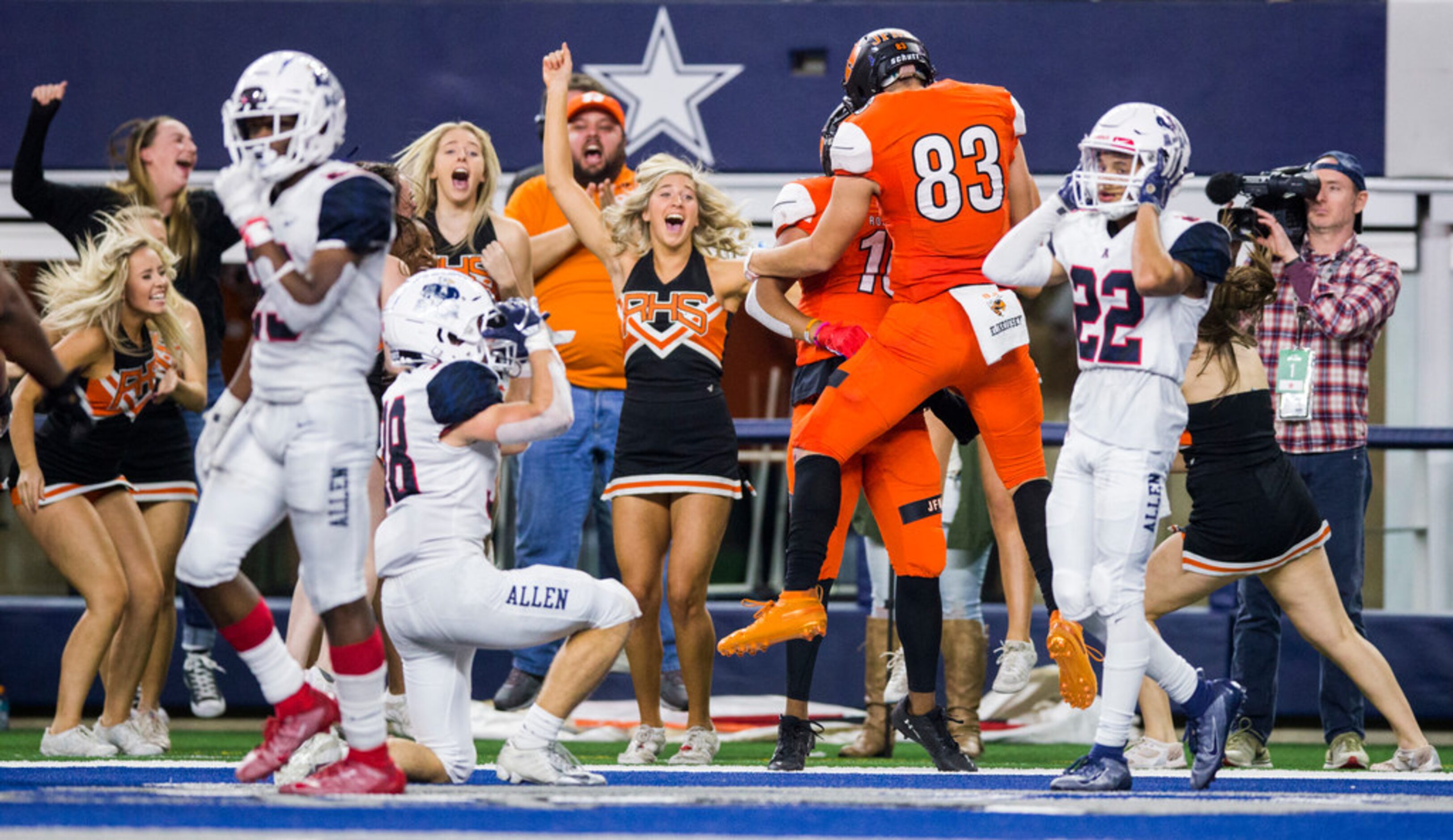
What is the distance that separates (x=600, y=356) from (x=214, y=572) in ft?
9.19

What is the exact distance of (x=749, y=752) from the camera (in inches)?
259

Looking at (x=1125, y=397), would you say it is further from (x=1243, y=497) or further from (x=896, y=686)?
(x=896, y=686)

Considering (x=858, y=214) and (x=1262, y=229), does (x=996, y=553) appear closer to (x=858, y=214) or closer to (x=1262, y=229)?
(x=1262, y=229)

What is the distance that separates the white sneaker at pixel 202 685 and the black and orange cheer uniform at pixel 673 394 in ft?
7.92

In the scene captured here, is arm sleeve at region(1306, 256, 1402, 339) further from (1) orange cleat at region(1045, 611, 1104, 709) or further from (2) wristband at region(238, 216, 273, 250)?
(2) wristband at region(238, 216, 273, 250)

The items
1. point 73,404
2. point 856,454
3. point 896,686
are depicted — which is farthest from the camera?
point 896,686

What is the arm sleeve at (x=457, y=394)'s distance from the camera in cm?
454

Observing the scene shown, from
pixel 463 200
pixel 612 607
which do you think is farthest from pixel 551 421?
pixel 463 200

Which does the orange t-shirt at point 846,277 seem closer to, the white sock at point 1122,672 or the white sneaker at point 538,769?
the white sock at point 1122,672

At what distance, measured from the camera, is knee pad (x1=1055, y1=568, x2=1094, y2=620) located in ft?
15.2

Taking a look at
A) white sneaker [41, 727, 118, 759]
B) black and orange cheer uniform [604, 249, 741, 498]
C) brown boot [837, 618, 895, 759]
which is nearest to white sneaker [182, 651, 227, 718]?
white sneaker [41, 727, 118, 759]

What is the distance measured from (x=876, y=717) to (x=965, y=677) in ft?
1.24

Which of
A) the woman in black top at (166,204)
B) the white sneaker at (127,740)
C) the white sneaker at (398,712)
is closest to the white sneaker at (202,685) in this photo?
the woman in black top at (166,204)

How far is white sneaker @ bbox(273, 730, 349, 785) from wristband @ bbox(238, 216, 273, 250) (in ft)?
4.04
